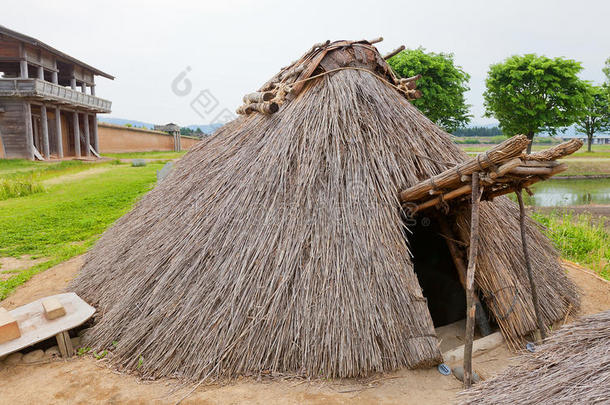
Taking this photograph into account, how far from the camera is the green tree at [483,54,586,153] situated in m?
22.4

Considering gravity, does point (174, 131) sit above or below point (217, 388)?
above

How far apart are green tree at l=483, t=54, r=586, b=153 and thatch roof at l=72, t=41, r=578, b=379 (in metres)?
21.3

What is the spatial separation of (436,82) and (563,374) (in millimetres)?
19400

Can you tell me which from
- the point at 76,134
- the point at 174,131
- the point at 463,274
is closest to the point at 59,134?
the point at 76,134

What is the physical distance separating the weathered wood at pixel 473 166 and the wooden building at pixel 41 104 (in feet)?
64.1

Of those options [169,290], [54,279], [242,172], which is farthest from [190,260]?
[54,279]

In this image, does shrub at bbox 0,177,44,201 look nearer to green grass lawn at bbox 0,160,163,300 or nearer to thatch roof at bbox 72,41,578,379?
green grass lawn at bbox 0,160,163,300

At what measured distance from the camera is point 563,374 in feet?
6.70

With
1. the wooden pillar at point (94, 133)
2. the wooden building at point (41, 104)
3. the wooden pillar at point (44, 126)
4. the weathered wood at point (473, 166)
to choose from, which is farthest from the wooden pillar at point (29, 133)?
the weathered wood at point (473, 166)

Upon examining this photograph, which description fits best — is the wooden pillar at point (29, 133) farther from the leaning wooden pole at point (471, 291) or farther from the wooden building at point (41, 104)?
the leaning wooden pole at point (471, 291)

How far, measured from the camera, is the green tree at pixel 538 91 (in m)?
22.4

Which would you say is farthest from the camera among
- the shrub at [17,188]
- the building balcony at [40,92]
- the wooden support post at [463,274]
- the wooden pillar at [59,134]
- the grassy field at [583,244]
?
the wooden pillar at [59,134]

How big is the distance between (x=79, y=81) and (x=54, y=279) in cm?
2312

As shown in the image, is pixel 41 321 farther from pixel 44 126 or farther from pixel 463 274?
pixel 44 126
